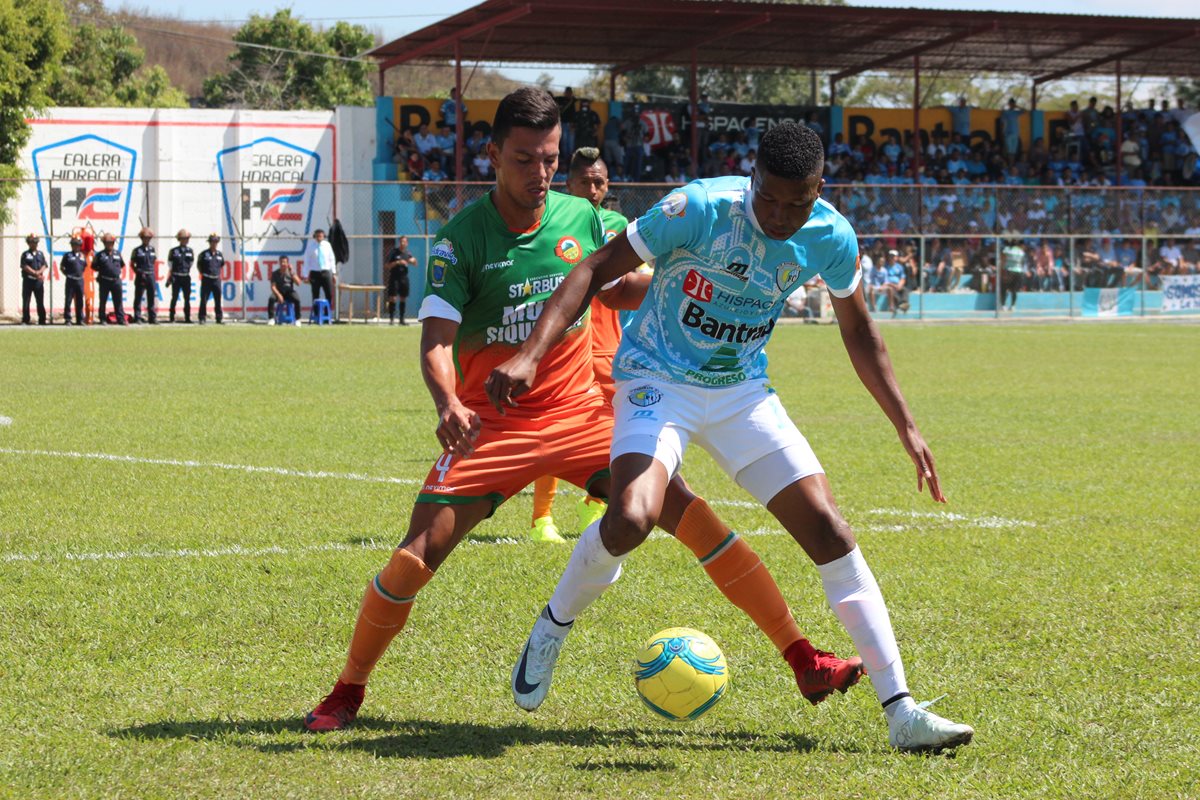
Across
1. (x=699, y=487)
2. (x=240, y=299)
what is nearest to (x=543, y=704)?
(x=699, y=487)

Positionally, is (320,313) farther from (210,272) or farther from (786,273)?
(786,273)

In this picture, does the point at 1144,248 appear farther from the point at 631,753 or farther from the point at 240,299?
the point at 631,753

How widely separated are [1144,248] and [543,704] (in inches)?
1301

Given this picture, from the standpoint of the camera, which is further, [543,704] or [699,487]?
[699,487]

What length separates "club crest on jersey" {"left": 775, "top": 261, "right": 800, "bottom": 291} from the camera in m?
4.52

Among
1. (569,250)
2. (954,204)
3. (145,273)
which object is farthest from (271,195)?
(569,250)

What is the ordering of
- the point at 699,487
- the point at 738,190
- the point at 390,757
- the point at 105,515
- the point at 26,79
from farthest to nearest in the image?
the point at 26,79 < the point at 699,487 < the point at 105,515 < the point at 738,190 < the point at 390,757

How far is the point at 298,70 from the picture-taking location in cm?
Answer: 7175

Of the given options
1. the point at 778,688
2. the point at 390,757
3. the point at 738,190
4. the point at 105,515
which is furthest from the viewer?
the point at 105,515

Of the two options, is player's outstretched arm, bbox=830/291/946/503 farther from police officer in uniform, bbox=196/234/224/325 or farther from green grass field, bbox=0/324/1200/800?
police officer in uniform, bbox=196/234/224/325

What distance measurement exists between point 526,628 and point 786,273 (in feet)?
6.35

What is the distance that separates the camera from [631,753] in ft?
13.8

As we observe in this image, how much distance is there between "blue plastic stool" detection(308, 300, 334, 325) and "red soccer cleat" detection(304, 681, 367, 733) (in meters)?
27.2

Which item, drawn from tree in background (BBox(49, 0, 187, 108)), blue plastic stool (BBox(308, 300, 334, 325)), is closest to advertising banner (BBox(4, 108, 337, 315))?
blue plastic stool (BBox(308, 300, 334, 325))
